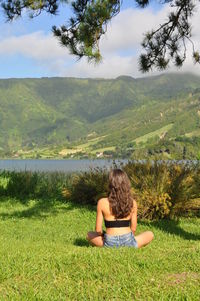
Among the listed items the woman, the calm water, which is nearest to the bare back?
the woman

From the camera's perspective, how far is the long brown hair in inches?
217

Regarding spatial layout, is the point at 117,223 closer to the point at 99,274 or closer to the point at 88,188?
the point at 99,274

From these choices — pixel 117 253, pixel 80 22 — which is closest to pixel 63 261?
pixel 117 253

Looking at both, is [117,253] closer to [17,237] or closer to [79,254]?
[79,254]

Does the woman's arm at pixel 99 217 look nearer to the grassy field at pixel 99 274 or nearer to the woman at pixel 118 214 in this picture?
the woman at pixel 118 214

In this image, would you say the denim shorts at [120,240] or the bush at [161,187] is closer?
the denim shorts at [120,240]

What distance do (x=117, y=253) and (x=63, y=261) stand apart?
759 mm

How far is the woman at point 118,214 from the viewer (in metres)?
5.54

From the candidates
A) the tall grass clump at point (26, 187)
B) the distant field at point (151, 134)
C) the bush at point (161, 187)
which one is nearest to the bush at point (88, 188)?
the bush at point (161, 187)

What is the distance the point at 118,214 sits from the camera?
5.63 meters

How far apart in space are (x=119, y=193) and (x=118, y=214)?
33cm

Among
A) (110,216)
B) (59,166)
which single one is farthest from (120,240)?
(59,166)

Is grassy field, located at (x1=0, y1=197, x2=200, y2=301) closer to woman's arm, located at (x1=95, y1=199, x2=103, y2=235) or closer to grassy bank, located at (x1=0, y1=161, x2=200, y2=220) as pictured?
woman's arm, located at (x1=95, y1=199, x2=103, y2=235)

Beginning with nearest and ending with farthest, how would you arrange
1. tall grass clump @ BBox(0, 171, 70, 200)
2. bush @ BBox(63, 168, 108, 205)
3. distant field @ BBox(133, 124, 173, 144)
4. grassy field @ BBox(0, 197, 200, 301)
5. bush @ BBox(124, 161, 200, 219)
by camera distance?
grassy field @ BBox(0, 197, 200, 301) < bush @ BBox(124, 161, 200, 219) < bush @ BBox(63, 168, 108, 205) < tall grass clump @ BBox(0, 171, 70, 200) < distant field @ BBox(133, 124, 173, 144)
